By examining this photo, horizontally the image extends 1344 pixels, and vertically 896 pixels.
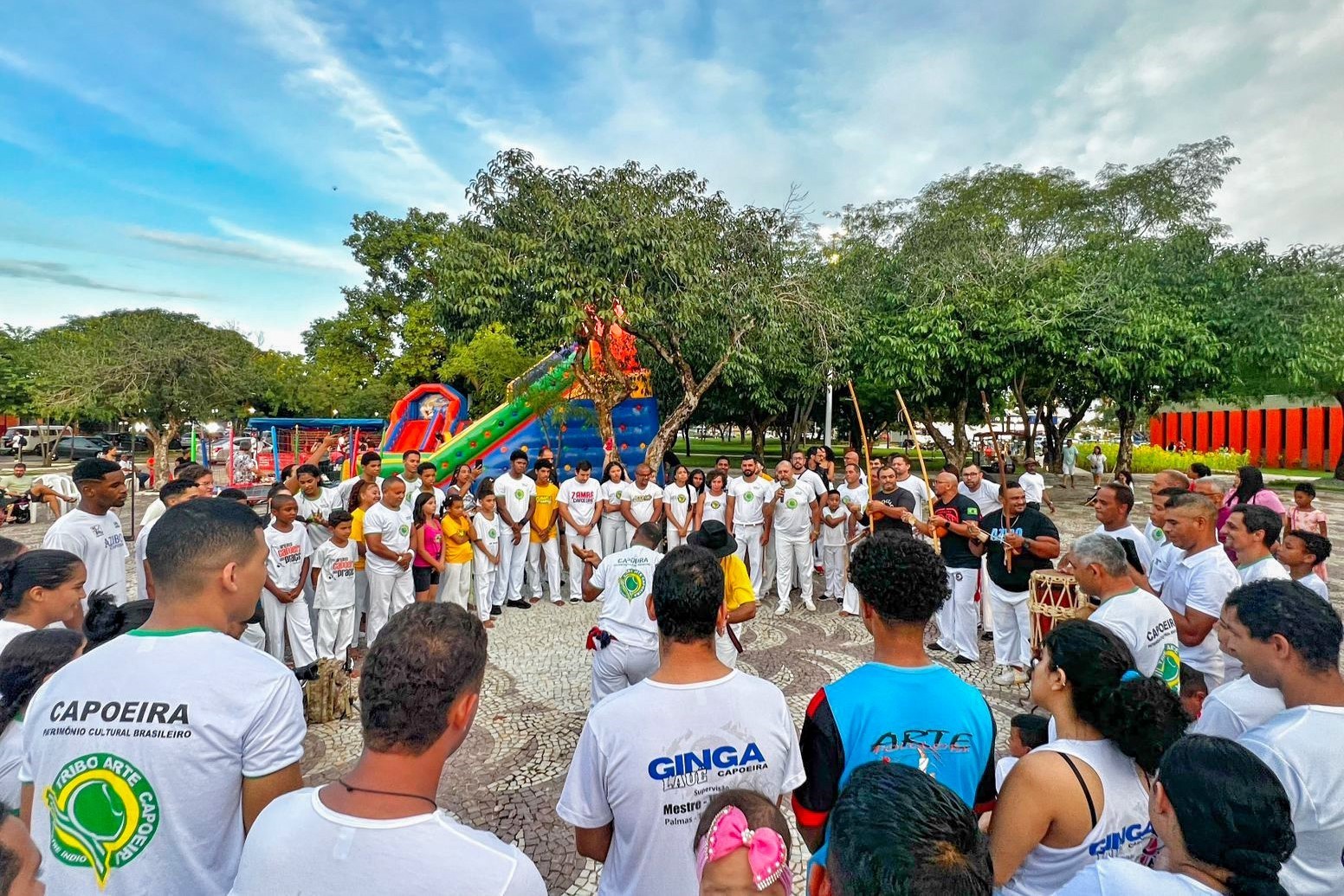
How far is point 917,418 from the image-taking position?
23453 mm

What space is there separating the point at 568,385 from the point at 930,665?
12.5 m

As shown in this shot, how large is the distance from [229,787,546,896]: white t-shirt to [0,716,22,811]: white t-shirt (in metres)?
1.41

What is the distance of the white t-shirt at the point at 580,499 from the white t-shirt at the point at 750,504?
1.83 metres

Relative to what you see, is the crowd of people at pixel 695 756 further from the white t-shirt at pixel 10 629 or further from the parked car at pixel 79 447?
the parked car at pixel 79 447

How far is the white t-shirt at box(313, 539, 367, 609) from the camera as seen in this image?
5797 millimetres

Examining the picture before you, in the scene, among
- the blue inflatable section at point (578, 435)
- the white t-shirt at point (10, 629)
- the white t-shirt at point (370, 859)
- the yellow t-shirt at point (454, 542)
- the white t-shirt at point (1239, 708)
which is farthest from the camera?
the blue inflatable section at point (578, 435)

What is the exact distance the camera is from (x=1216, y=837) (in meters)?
1.39

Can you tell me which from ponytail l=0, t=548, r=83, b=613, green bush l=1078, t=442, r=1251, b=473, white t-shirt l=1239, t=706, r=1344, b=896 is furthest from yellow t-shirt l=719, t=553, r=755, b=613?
green bush l=1078, t=442, r=1251, b=473

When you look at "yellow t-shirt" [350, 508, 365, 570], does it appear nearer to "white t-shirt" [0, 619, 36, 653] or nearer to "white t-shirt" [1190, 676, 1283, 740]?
"white t-shirt" [0, 619, 36, 653]

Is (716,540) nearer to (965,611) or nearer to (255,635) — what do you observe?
(965,611)

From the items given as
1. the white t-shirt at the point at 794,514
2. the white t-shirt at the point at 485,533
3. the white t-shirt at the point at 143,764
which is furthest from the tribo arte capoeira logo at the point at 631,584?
the white t-shirt at the point at 794,514

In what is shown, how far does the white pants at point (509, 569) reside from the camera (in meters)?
8.23

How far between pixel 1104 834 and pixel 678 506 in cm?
723

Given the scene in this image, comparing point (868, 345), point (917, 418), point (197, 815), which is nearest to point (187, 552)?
point (197, 815)
